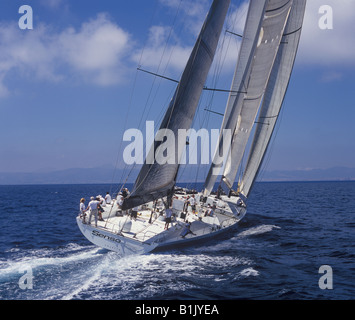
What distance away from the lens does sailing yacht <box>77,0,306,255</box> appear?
13538mm

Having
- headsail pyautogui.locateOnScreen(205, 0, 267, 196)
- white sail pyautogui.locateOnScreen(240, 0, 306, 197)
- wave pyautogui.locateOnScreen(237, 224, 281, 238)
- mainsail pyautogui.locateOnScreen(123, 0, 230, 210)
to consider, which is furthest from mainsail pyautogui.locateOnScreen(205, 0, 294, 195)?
mainsail pyautogui.locateOnScreen(123, 0, 230, 210)

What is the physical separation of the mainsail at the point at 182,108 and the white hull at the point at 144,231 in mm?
1173

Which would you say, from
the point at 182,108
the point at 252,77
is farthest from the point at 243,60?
the point at 182,108

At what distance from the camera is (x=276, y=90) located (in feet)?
74.9

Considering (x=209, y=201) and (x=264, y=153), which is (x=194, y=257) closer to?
(x=209, y=201)

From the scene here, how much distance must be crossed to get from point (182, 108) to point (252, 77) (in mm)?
10251

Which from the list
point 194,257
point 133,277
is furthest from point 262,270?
point 133,277

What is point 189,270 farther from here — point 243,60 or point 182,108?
point 243,60

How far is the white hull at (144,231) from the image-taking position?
12.4 meters

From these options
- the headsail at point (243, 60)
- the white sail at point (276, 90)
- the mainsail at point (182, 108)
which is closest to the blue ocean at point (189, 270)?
the mainsail at point (182, 108)

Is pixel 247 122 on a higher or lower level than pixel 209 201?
higher

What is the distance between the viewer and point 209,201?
70.8 feet

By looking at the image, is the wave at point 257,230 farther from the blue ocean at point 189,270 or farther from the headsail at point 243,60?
the headsail at point 243,60
